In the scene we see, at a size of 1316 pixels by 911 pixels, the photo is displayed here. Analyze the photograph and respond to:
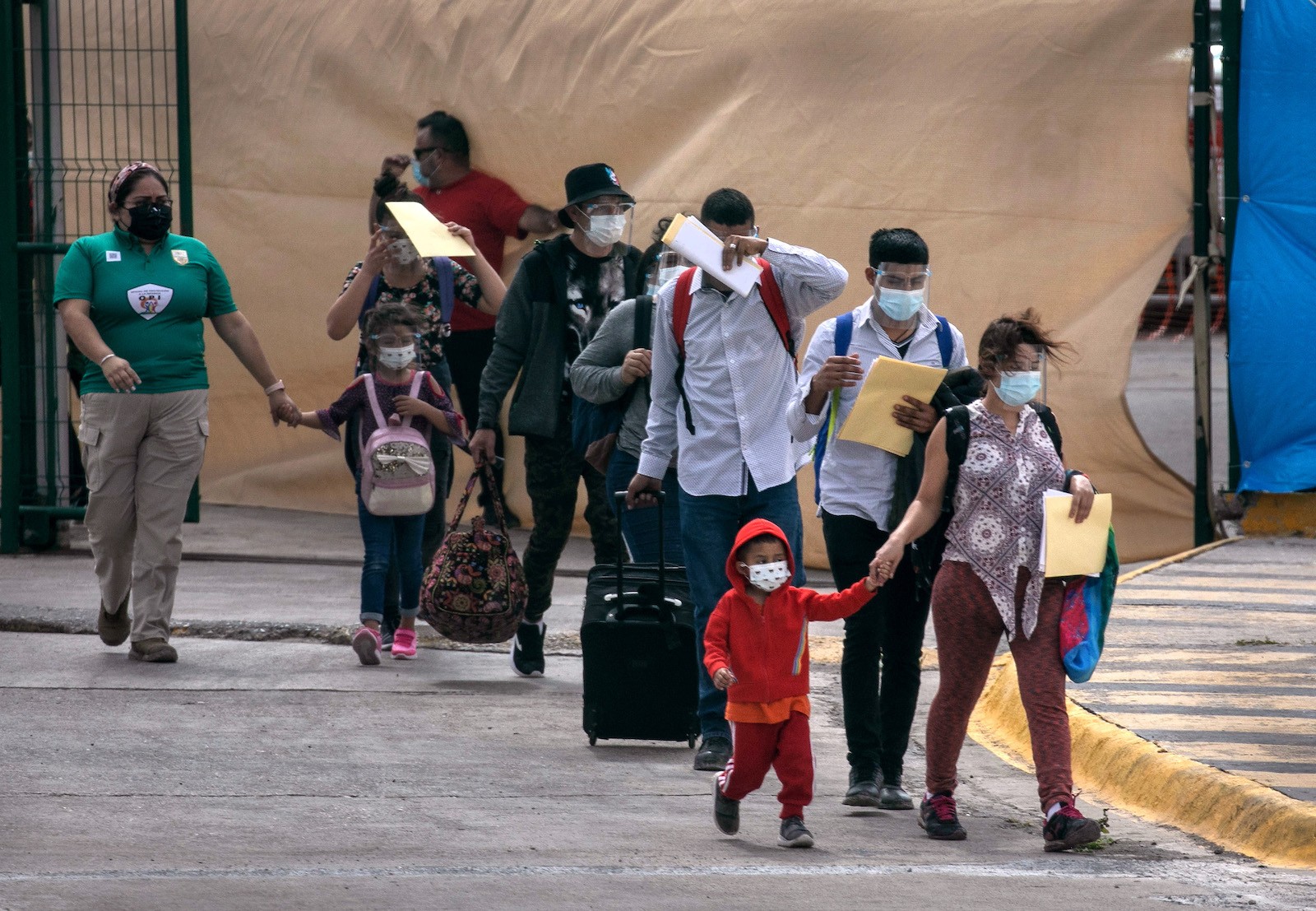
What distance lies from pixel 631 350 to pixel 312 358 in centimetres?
485

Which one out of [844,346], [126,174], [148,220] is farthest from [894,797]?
[126,174]

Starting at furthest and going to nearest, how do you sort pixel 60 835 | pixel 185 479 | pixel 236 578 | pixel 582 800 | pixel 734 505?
pixel 236 578, pixel 185 479, pixel 734 505, pixel 582 800, pixel 60 835

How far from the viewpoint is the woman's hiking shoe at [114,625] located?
732 centimetres

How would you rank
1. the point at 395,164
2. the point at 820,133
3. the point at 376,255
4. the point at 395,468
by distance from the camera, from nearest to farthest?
the point at 395,468 → the point at 376,255 → the point at 395,164 → the point at 820,133

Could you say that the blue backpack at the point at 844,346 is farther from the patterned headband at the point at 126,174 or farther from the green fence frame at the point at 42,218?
the green fence frame at the point at 42,218

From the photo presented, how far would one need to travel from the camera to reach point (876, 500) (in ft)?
17.8

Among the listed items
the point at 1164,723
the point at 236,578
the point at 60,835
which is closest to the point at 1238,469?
the point at 1164,723

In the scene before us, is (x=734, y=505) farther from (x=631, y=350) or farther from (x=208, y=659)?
(x=208, y=659)

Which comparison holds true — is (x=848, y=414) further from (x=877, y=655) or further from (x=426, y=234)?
(x=426, y=234)

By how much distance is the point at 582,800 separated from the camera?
17.6ft

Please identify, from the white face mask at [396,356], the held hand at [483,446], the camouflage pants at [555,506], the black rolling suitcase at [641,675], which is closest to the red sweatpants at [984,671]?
the black rolling suitcase at [641,675]

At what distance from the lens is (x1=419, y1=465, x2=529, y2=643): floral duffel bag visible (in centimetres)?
697

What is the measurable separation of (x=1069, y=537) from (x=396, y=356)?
3231mm

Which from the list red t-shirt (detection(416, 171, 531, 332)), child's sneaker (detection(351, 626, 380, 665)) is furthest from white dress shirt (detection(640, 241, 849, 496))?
red t-shirt (detection(416, 171, 531, 332))
